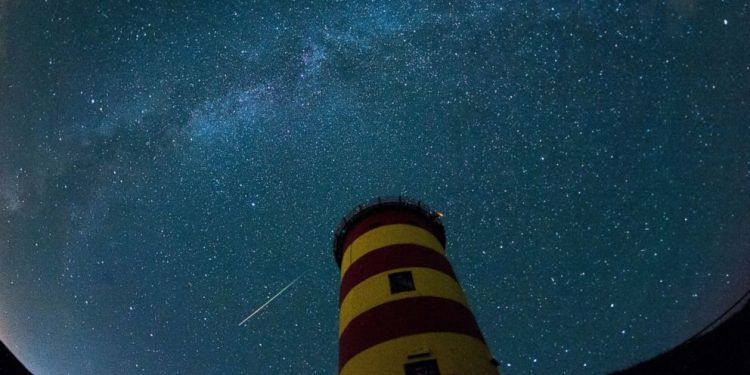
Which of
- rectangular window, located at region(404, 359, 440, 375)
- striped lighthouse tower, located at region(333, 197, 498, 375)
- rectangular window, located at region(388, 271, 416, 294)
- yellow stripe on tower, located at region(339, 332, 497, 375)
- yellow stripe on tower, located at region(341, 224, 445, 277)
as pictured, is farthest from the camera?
yellow stripe on tower, located at region(341, 224, 445, 277)

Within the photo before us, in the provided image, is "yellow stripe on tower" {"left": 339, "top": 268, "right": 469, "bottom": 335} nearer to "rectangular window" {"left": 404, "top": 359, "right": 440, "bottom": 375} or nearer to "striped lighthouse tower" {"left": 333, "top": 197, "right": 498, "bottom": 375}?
"striped lighthouse tower" {"left": 333, "top": 197, "right": 498, "bottom": 375}

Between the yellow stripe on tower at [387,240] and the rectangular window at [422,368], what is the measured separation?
4.79 meters

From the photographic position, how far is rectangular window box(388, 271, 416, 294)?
13437 mm

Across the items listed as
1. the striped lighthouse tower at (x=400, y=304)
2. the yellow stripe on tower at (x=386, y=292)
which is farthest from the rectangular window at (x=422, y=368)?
the yellow stripe on tower at (x=386, y=292)

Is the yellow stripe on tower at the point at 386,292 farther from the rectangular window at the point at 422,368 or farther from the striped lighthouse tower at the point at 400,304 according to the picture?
the rectangular window at the point at 422,368

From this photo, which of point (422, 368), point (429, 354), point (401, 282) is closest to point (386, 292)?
point (401, 282)

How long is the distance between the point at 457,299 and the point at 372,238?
379 centimetres

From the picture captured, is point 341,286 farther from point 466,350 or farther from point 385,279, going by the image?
point 466,350

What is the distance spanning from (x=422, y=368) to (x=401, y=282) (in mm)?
3080

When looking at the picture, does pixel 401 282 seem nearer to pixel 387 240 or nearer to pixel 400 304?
pixel 400 304

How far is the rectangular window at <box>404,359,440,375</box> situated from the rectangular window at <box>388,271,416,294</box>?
255cm

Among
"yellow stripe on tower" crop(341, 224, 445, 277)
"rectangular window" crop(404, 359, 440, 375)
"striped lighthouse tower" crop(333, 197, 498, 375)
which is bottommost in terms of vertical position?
"rectangular window" crop(404, 359, 440, 375)

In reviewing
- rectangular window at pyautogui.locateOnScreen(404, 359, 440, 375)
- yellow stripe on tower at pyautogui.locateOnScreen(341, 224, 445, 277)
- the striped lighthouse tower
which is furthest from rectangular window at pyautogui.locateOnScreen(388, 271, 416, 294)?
rectangular window at pyautogui.locateOnScreen(404, 359, 440, 375)

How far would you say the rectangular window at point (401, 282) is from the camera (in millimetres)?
13437
